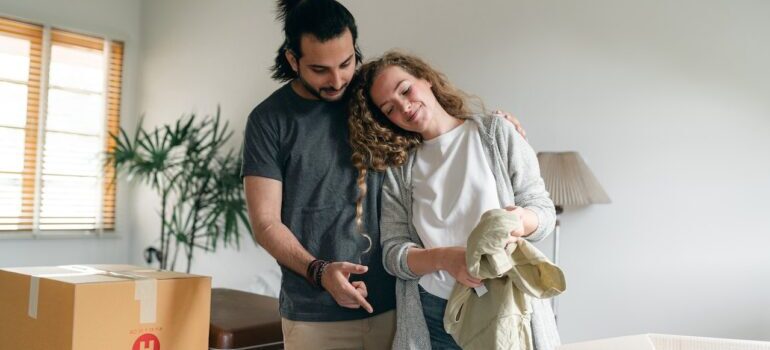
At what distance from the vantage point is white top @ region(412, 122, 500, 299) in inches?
60.2

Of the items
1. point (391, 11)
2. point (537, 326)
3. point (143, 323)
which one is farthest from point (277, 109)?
point (391, 11)

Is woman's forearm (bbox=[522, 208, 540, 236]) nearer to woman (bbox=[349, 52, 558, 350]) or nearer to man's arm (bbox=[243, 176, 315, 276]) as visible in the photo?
woman (bbox=[349, 52, 558, 350])

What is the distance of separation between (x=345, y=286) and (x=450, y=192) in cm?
31

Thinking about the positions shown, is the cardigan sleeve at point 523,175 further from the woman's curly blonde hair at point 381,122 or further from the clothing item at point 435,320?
the clothing item at point 435,320

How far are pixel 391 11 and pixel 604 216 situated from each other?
5.33 feet

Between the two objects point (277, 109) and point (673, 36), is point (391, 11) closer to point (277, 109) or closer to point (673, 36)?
point (673, 36)

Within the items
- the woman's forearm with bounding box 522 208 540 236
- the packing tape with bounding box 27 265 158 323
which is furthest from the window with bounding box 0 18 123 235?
the woman's forearm with bounding box 522 208 540 236

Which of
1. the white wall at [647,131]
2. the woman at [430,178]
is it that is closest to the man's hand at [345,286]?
the woman at [430,178]

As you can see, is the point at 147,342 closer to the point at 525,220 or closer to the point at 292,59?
the point at 292,59

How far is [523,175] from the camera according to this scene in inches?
61.4

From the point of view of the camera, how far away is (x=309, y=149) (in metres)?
1.74

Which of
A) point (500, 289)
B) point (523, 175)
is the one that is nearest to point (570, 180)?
point (523, 175)

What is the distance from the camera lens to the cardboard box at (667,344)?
1675mm

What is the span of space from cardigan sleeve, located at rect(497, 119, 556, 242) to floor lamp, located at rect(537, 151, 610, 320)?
1279mm
